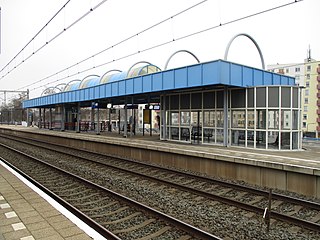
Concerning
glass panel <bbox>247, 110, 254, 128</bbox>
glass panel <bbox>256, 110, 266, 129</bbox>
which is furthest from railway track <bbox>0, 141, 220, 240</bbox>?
glass panel <bbox>256, 110, 266, 129</bbox>

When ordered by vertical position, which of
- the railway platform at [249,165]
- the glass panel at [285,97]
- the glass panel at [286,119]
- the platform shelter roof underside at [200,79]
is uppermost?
the platform shelter roof underside at [200,79]

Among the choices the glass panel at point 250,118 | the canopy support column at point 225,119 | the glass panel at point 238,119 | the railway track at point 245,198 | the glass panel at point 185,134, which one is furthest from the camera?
the glass panel at point 185,134

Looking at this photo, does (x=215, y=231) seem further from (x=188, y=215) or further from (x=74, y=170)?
(x=74, y=170)

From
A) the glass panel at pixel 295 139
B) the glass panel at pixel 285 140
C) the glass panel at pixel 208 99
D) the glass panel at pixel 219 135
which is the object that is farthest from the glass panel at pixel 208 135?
the glass panel at pixel 295 139

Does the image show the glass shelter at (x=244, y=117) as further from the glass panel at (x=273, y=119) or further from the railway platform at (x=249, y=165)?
the railway platform at (x=249, y=165)

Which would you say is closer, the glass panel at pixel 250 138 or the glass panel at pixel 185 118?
the glass panel at pixel 250 138

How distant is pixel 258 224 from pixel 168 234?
206 cm

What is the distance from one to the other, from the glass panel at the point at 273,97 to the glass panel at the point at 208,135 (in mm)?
4007

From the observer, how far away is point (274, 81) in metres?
19.2

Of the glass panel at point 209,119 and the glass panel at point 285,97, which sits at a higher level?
the glass panel at point 285,97

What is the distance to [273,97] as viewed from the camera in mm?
15656

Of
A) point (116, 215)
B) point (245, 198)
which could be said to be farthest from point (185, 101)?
point (116, 215)

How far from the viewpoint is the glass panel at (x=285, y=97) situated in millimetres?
15609

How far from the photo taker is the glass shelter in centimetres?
1558
